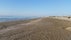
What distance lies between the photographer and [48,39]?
37.2 feet

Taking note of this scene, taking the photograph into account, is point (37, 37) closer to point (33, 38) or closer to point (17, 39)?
point (33, 38)

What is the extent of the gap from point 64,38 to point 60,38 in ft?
1.02

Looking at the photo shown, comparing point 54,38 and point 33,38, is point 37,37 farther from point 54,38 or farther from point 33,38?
point 54,38

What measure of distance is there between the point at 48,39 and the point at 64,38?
1.33 meters

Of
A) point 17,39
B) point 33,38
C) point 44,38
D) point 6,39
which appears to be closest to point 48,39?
point 44,38

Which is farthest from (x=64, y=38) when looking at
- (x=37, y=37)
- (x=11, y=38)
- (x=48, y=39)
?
(x=11, y=38)

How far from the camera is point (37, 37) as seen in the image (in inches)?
468

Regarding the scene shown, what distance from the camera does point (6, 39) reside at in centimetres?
1155

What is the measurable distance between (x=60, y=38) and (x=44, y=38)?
4.21 ft

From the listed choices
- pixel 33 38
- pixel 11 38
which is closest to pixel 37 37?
pixel 33 38

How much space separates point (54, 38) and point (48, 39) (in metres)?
0.64

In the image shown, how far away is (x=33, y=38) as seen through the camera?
1160 centimetres

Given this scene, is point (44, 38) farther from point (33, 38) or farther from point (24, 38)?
point (24, 38)

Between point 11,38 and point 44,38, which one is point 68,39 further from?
point 11,38
